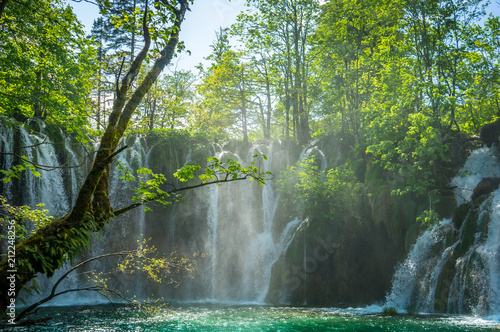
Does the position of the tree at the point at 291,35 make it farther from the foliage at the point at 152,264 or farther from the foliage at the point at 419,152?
the foliage at the point at 152,264

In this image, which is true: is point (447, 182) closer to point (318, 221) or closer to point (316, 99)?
point (318, 221)

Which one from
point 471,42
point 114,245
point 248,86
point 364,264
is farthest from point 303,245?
point 248,86

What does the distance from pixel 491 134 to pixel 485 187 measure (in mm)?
3382

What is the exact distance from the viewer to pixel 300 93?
26094 millimetres

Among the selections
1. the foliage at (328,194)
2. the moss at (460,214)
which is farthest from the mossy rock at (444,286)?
the foliage at (328,194)

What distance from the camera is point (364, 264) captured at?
17.4 meters

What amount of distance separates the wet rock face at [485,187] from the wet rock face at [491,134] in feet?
8.56

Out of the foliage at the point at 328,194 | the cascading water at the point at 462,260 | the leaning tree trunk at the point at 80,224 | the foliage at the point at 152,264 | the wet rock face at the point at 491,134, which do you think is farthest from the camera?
the foliage at the point at 328,194

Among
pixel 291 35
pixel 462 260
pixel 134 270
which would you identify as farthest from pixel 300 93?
pixel 134 270

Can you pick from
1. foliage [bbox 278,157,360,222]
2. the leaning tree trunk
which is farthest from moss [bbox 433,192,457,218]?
the leaning tree trunk

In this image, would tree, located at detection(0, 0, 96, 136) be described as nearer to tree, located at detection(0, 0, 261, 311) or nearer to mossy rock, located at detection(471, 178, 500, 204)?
tree, located at detection(0, 0, 261, 311)

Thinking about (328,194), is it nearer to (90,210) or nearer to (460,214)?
(460,214)

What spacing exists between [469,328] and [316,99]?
64.1 ft

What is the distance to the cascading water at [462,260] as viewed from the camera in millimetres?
11719
